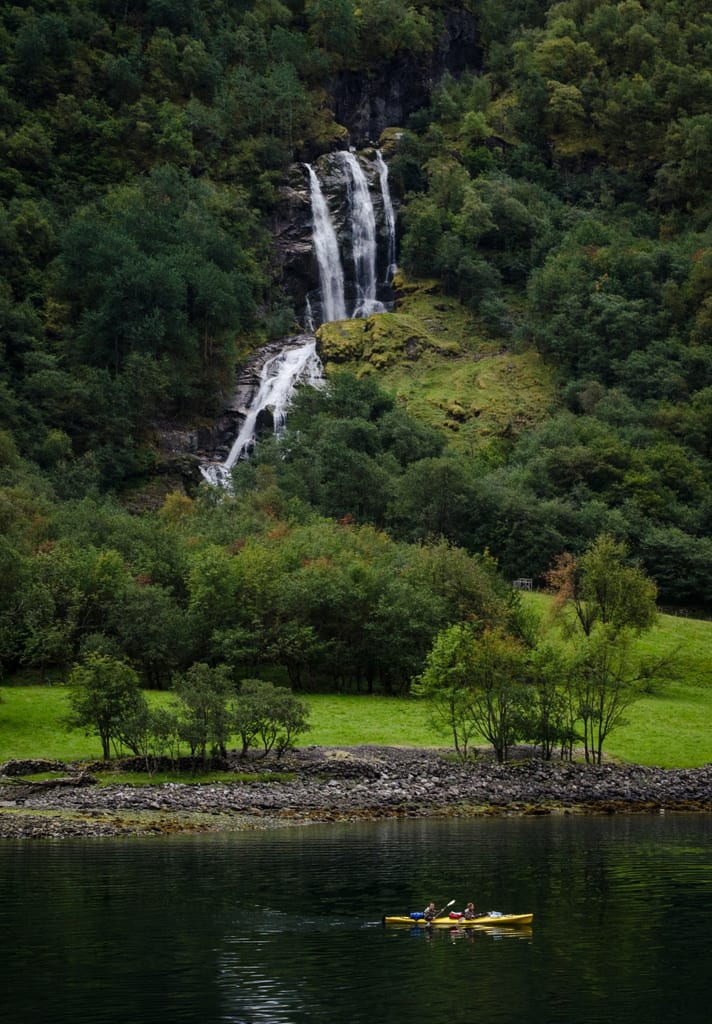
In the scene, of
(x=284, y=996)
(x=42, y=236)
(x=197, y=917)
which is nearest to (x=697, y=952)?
(x=284, y=996)

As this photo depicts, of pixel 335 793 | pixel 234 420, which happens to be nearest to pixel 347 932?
pixel 335 793

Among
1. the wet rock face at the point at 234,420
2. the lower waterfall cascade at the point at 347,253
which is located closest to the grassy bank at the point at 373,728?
the wet rock face at the point at 234,420

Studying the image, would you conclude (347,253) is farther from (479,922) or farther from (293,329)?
(479,922)

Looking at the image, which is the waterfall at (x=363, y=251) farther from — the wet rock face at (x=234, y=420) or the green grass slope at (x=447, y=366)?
the wet rock face at (x=234, y=420)

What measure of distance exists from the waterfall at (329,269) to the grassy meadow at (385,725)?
94.3m

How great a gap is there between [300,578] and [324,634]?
449 centimetres

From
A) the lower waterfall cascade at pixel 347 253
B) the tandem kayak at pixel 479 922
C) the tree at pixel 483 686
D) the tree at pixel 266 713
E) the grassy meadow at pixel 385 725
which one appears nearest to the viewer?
the tandem kayak at pixel 479 922

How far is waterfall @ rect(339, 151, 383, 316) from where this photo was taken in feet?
576

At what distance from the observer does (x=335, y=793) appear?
196ft

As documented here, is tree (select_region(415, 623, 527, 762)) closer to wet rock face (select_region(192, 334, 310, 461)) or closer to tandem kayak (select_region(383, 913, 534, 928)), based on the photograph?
tandem kayak (select_region(383, 913, 534, 928))

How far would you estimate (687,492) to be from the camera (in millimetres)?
130625

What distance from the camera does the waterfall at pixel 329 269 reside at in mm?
175375

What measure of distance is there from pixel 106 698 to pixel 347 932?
33.1 m

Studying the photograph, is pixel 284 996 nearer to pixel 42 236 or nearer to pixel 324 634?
pixel 324 634
